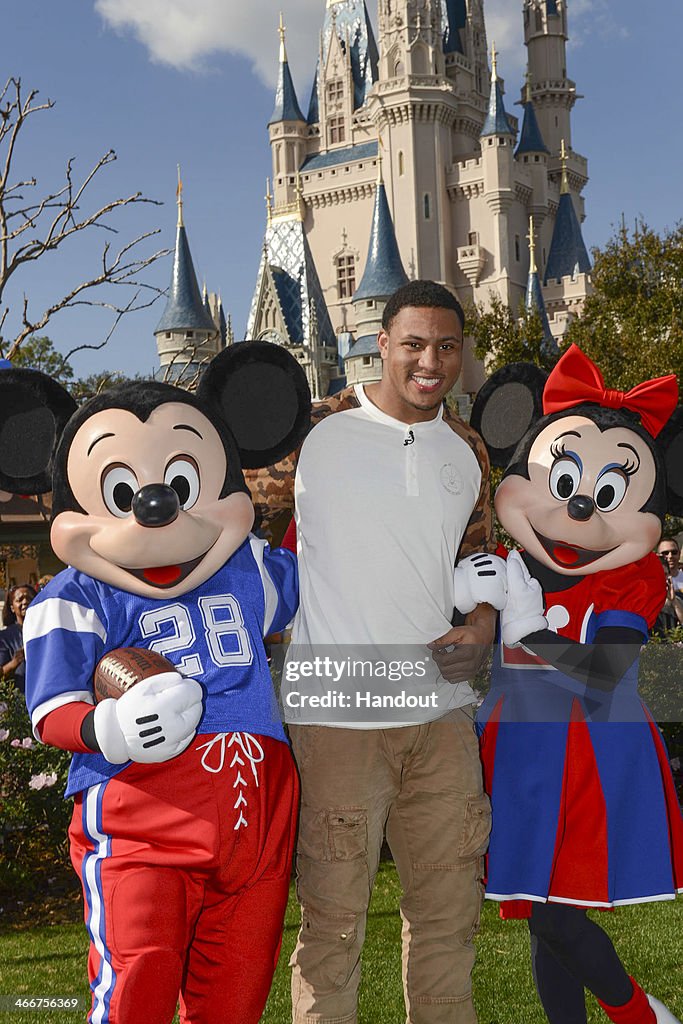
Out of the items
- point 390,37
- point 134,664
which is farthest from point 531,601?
point 390,37

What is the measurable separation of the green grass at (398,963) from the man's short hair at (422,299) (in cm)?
258

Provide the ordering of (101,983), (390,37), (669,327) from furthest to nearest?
(390,37) < (669,327) < (101,983)

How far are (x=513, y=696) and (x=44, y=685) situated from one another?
1.38 meters

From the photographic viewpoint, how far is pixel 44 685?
2.57 meters

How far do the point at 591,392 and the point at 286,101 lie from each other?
5355 cm

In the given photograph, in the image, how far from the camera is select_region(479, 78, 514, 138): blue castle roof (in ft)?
150

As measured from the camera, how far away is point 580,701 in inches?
121

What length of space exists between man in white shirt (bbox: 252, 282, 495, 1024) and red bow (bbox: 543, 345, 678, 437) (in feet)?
1.53

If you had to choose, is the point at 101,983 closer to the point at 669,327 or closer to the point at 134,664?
the point at 134,664

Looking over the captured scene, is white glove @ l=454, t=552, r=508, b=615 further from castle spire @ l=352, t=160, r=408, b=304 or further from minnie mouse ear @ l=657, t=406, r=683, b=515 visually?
castle spire @ l=352, t=160, r=408, b=304

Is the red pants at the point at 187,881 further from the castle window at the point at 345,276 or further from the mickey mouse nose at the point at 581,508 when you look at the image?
the castle window at the point at 345,276

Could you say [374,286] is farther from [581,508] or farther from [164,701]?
[164,701]

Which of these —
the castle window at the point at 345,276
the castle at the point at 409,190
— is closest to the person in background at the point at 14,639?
the castle at the point at 409,190

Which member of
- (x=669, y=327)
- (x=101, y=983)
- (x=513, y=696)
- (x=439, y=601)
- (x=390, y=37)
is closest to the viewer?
(x=101, y=983)
